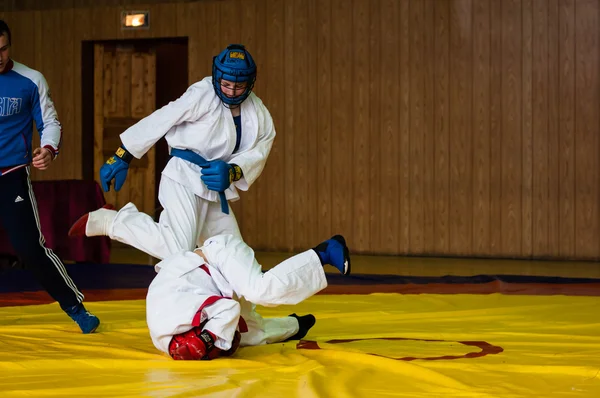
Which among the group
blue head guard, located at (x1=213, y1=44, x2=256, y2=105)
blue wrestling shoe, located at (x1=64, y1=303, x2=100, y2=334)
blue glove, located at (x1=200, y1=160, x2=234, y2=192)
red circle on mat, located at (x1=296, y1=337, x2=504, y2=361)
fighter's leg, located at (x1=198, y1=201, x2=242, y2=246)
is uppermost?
blue head guard, located at (x1=213, y1=44, x2=256, y2=105)

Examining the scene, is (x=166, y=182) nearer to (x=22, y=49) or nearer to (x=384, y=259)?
(x=384, y=259)

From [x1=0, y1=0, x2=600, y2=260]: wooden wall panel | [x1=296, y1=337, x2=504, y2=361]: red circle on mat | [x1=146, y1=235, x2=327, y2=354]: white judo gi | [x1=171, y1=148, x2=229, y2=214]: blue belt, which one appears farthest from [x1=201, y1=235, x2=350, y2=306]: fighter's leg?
[x1=0, y1=0, x2=600, y2=260]: wooden wall panel

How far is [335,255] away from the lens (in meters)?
3.12

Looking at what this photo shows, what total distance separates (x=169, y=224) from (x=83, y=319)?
0.59 m

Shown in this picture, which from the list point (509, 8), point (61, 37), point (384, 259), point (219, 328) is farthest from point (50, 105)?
point (61, 37)

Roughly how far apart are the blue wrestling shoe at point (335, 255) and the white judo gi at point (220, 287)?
0.10 feet

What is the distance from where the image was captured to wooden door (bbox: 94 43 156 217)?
945 centimetres

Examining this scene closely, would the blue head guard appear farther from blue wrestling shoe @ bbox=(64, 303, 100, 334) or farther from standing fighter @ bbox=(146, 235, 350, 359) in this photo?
blue wrestling shoe @ bbox=(64, 303, 100, 334)

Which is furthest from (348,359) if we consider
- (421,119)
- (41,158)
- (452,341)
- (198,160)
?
(421,119)

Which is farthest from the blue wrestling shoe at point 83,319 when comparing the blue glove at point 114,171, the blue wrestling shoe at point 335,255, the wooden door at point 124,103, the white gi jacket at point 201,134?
the wooden door at point 124,103

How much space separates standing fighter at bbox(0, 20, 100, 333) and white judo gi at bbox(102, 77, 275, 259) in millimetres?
361

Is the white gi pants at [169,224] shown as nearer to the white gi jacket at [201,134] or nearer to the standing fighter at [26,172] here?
Result: the white gi jacket at [201,134]

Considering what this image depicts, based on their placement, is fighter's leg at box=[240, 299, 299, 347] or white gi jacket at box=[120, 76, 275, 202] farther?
white gi jacket at box=[120, 76, 275, 202]

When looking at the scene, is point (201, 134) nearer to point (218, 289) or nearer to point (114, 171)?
point (114, 171)
